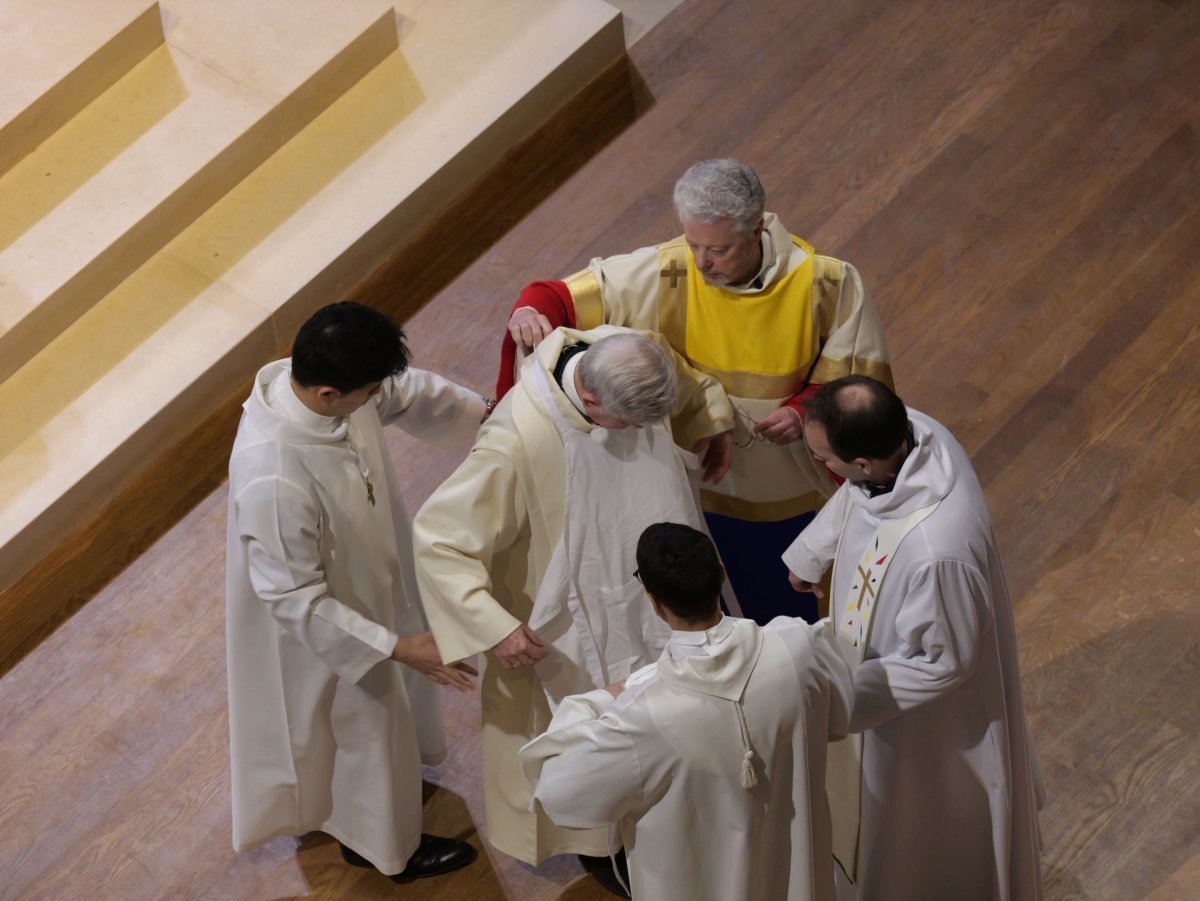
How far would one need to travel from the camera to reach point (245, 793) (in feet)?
12.0

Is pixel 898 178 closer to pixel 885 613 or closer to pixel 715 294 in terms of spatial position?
pixel 715 294

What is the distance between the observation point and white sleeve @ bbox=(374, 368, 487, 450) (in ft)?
11.4

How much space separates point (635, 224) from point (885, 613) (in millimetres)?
2525

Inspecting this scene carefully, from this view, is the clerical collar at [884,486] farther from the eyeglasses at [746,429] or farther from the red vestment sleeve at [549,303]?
the red vestment sleeve at [549,303]

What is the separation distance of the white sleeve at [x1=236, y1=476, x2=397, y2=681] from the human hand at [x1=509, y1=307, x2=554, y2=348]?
598 mm

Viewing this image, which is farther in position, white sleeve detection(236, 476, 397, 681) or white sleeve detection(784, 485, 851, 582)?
white sleeve detection(784, 485, 851, 582)

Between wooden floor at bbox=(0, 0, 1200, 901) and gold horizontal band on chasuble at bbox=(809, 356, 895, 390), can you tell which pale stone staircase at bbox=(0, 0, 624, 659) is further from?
gold horizontal band on chasuble at bbox=(809, 356, 895, 390)

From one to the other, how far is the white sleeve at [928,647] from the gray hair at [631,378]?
58cm

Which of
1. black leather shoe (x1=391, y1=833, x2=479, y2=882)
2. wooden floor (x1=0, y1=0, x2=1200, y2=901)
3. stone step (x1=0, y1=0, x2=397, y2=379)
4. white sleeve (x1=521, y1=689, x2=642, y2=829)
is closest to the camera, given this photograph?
white sleeve (x1=521, y1=689, x2=642, y2=829)

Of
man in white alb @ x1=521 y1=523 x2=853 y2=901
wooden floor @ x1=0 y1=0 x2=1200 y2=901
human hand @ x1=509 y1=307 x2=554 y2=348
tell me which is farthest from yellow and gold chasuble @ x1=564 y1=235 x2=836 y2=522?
wooden floor @ x1=0 y1=0 x2=1200 y2=901

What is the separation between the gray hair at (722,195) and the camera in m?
3.19

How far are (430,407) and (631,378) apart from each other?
0.80 m

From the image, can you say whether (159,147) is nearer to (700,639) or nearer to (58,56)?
(58,56)

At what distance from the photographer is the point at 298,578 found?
10.3ft
